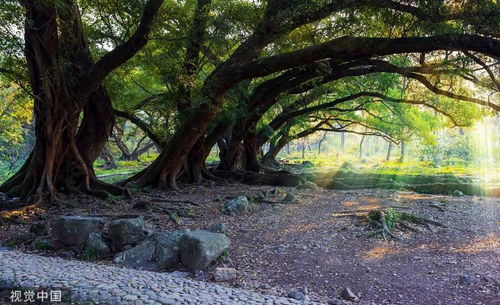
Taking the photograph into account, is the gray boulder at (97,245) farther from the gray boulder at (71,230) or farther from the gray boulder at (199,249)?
the gray boulder at (199,249)

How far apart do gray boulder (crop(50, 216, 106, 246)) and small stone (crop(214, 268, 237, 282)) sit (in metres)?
2.39

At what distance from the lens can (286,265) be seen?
5.44 metres

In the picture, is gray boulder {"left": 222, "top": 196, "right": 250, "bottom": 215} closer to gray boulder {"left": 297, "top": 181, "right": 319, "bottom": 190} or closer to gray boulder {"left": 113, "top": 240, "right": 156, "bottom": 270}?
gray boulder {"left": 113, "top": 240, "right": 156, "bottom": 270}

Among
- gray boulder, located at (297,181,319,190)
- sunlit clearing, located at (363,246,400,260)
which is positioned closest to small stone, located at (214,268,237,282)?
sunlit clearing, located at (363,246,400,260)

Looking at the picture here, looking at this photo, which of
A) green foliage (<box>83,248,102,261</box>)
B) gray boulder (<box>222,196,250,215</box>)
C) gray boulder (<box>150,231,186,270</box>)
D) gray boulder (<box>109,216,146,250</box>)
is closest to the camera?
gray boulder (<box>150,231,186,270</box>)

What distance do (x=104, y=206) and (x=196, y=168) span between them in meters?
4.78

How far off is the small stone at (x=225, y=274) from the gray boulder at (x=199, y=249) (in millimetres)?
Answer: 244

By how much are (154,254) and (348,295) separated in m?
2.79

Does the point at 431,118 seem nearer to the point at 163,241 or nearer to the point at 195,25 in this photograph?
the point at 195,25

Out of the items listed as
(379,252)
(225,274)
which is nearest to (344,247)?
(379,252)

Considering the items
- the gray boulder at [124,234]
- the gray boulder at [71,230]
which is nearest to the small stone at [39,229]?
the gray boulder at [71,230]

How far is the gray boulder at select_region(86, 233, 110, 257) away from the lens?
18.9 feet

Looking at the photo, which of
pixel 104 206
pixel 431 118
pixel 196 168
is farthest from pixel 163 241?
pixel 431 118

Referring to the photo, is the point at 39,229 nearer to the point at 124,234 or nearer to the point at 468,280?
the point at 124,234
